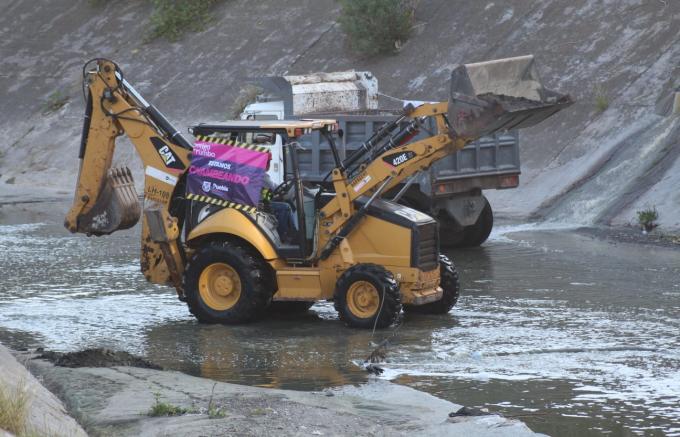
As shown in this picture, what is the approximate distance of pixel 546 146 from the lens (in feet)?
82.0

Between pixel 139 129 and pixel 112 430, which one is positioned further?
pixel 139 129

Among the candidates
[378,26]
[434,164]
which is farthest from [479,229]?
[378,26]

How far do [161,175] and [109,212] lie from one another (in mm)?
907

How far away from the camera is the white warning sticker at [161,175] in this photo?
13.5 metres

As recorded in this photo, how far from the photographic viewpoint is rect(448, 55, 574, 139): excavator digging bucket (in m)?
12.4

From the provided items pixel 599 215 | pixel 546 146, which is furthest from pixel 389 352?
pixel 546 146

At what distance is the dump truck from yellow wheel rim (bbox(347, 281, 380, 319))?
4104 mm

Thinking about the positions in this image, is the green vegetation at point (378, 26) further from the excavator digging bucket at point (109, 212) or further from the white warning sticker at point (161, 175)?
the white warning sticker at point (161, 175)

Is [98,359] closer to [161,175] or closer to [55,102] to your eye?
[161,175]

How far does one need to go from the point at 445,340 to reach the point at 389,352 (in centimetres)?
81

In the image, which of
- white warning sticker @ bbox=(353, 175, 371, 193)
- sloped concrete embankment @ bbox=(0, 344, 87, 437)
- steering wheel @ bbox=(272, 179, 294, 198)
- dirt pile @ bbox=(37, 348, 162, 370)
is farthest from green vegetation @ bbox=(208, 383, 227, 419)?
steering wheel @ bbox=(272, 179, 294, 198)

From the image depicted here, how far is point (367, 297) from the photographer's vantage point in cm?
1270

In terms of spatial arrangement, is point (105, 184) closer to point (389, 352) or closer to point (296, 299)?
point (296, 299)

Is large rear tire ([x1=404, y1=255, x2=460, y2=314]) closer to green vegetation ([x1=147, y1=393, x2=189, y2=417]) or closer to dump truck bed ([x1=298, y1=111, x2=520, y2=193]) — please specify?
dump truck bed ([x1=298, y1=111, x2=520, y2=193])
